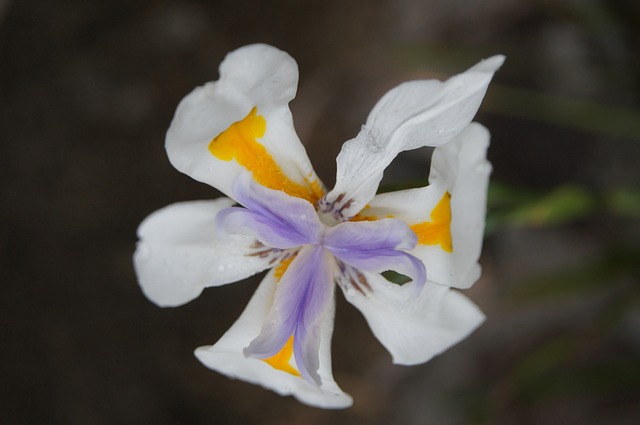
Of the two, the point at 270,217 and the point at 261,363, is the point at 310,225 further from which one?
the point at 261,363

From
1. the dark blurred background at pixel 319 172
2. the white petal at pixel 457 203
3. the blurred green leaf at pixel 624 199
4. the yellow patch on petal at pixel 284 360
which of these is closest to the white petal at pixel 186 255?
the yellow patch on petal at pixel 284 360

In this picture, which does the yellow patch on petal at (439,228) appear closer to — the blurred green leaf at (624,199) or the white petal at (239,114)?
the white petal at (239,114)

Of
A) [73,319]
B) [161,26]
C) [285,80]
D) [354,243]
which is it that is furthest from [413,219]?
[73,319]

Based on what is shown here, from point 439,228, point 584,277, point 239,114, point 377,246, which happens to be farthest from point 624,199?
point 239,114

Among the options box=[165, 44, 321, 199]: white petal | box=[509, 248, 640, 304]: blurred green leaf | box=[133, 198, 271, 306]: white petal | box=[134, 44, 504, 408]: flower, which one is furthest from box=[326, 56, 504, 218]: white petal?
box=[509, 248, 640, 304]: blurred green leaf

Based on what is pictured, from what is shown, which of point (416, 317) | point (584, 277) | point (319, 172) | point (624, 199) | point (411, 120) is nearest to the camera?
point (411, 120)

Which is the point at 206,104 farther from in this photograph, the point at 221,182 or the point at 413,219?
the point at 413,219

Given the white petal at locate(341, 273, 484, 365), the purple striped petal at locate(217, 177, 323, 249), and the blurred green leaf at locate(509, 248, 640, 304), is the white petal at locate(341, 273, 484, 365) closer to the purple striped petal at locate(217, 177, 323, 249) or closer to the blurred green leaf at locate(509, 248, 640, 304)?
the purple striped petal at locate(217, 177, 323, 249)
